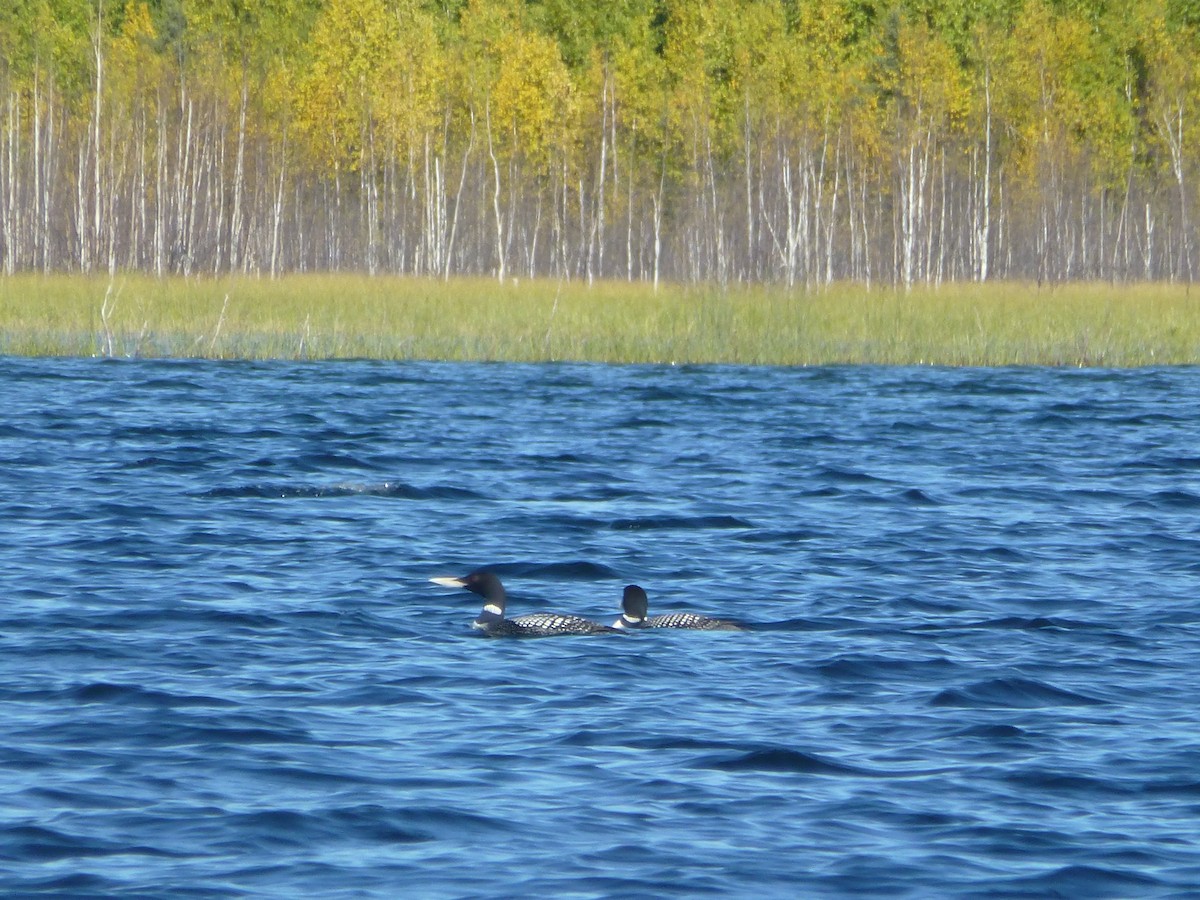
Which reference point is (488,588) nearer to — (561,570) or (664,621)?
(664,621)

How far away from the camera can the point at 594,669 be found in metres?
8.99

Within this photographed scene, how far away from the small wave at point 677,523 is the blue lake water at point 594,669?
0.07 m

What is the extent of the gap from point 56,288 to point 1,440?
13514 mm

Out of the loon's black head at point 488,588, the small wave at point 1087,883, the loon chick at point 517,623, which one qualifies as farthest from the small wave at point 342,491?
the small wave at point 1087,883

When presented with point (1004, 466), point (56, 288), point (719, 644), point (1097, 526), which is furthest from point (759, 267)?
point (719, 644)

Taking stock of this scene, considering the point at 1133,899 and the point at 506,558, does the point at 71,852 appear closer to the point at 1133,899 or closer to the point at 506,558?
the point at 1133,899

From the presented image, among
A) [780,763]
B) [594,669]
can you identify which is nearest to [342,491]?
[594,669]

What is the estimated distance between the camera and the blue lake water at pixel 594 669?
611 cm

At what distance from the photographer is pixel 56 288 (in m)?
30.8

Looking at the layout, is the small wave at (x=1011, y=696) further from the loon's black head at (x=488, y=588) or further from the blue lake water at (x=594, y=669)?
the loon's black head at (x=488, y=588)

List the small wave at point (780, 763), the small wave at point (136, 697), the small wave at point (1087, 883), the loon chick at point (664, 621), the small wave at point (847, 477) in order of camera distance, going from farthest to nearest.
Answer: the small wave at point (847, 477), the loon chick at point (664, 621), the small wave at point (136, 697), the small wave at point (780, 763), the small wave at point (1087, 883)

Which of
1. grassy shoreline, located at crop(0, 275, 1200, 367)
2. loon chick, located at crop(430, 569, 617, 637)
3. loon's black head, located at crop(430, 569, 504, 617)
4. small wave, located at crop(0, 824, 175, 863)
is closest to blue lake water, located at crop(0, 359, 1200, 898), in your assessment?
small wave, located at crop(0, 824, 175, 863)

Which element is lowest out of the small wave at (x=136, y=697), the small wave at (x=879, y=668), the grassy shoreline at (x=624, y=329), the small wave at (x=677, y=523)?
the small wave at (x=879, y=668)

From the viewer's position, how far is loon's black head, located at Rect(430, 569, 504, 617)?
991cm
